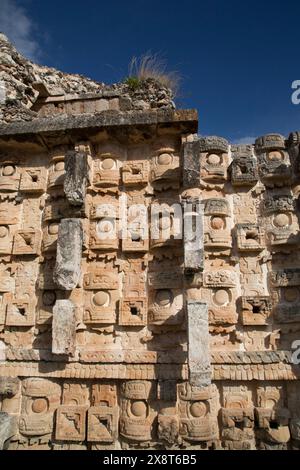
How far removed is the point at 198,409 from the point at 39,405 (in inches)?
94.6

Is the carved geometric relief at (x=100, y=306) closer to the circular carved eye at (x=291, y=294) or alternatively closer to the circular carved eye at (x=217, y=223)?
the circular carved eye at (x=217, y=223)

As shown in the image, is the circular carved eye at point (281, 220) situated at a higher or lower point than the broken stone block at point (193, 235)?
higher

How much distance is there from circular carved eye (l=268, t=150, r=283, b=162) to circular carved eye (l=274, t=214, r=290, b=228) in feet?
3.24

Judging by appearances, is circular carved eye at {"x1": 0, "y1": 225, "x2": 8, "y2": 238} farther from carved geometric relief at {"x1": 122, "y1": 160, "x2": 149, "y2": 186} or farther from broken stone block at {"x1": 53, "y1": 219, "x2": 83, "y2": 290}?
carved geometric relief at {"x1": 122, "y1": 160, "x2": 149, "y2": 186}

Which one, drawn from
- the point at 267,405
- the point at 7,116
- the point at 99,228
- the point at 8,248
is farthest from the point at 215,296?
the point at 7,116

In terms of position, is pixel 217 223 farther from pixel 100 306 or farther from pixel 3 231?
pixel 3 231

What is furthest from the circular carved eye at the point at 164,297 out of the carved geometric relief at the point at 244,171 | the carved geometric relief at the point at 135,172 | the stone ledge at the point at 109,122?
the stone ledge at the point at 109,122

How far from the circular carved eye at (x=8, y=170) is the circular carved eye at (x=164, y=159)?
271cm

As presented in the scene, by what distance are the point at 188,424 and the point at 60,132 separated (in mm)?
5086

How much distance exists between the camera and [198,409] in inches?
182

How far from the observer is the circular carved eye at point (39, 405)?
4.89 meters

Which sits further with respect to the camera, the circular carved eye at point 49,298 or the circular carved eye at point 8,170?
the circular carved eye at point 8,170

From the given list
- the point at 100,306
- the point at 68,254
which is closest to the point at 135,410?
the point at 100,306

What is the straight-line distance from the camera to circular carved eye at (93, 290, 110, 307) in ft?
16.8
